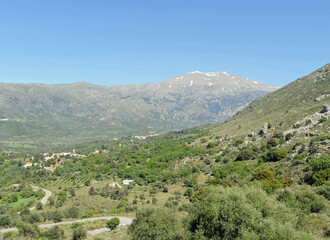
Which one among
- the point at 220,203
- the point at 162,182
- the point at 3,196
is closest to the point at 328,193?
the point at 220,203

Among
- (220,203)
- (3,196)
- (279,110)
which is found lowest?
(3,196)

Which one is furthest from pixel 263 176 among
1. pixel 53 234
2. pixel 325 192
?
pixel 53 234

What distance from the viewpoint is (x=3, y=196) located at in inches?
3612

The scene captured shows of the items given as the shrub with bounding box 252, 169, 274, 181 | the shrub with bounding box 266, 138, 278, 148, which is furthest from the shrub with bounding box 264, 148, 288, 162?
the shrub with bounding box 252, 169, 274, 181

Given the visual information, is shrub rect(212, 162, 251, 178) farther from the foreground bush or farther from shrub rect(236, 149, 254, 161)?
the foreground bush

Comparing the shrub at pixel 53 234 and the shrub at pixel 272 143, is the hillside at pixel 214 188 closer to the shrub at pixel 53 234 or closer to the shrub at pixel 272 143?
the shrub at pixel 53 234

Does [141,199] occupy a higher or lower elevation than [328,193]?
lower

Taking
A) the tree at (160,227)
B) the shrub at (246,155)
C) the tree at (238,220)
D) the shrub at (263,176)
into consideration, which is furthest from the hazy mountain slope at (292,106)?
the tree at (160,227)

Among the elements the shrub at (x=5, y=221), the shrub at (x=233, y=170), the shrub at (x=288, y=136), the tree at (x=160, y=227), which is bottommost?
the shrub at (x=5, y=221)

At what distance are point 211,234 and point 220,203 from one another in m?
2.92

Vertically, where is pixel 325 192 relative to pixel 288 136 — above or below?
below

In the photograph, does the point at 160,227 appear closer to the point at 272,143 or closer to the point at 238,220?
the point at 238,220

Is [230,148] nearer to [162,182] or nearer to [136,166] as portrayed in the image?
[162,182]

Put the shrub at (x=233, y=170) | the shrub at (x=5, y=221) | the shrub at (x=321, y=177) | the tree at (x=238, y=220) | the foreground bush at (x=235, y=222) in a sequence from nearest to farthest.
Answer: the tree at (x=238, y=220), the foreground bush at (x=235, y=222), the shrub at (x=321, y=177), the shrub at (x=5, y=221), the shrub at (x=233, y=170)
